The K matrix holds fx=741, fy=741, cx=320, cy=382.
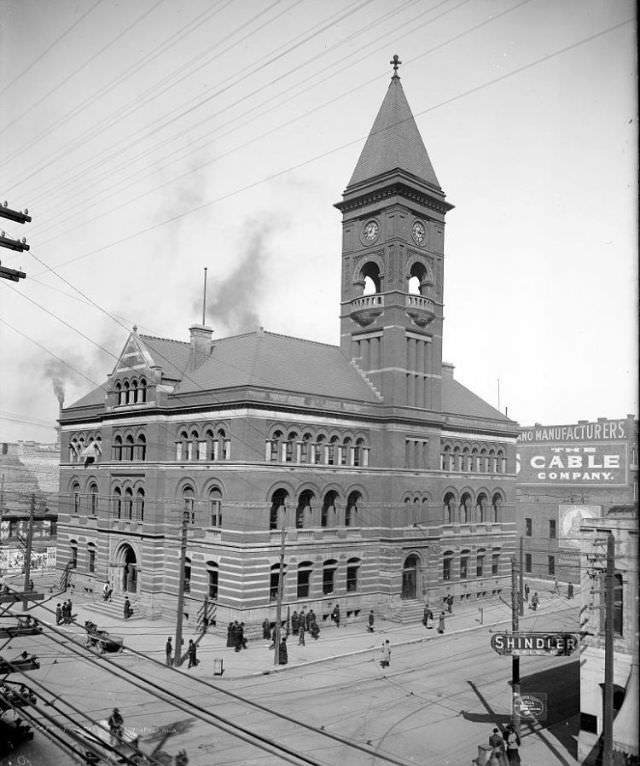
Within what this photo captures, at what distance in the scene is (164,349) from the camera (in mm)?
52219

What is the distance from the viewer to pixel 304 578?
45.6 meters

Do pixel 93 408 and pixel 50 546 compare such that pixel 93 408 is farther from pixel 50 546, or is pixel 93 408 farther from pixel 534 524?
pixel 534 524

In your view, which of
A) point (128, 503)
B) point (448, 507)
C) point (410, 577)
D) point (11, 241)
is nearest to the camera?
point (11, 241)

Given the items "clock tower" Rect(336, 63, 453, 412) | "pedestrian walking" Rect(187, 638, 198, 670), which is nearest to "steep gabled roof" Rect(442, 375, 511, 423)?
"clock tower" Rect(336, 63, 453, 412)

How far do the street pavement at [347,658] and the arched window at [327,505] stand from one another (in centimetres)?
653

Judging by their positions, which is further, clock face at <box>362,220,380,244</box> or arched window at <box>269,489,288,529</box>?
clock face at <box>362,220,380,244</box>

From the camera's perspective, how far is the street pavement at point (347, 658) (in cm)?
2720

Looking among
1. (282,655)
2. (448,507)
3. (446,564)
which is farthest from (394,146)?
(282,655)

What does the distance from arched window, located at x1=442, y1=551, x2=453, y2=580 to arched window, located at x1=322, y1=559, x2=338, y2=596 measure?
37.9 ft

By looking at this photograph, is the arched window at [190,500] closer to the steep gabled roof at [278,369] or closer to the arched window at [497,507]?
the steep gabled roof at [278,369]

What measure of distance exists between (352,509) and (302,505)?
430cm

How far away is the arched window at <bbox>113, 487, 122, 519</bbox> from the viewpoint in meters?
52.2

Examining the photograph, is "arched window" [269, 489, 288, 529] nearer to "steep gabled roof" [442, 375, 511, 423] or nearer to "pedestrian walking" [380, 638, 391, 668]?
"pedestrian walking" [380, 638, 391, 668]

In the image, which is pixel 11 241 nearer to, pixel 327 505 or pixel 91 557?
pixel 327 505
